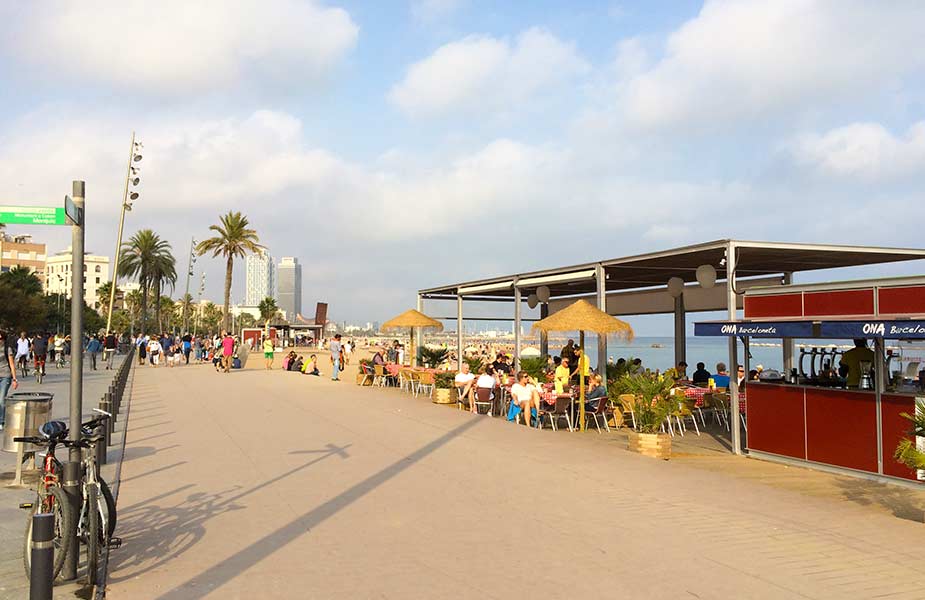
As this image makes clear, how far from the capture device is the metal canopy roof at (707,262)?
38.2 feet

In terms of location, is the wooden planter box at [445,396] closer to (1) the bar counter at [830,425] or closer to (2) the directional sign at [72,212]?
(1) the bar counter at [830,425]

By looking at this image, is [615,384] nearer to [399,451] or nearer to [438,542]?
[399,451]

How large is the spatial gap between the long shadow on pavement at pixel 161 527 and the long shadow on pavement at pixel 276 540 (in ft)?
1.67

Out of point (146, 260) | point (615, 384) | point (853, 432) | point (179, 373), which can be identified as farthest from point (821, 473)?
point (146, 260)

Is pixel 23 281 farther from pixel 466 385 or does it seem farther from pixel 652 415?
pixel 652 415

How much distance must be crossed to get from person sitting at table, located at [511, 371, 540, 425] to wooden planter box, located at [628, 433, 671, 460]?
3.44m

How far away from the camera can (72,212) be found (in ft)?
17.7

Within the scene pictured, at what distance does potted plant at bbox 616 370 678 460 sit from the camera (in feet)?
34.8

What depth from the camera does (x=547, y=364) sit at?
19.0 meters

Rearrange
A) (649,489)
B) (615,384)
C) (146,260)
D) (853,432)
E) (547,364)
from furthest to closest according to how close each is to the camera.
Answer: (146,260) < (547,364) < (615,384) < (853,432) < (649,489)

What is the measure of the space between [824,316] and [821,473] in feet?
6.97

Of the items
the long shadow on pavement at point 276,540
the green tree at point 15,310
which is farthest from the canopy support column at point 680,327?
the green tree at point 15,310

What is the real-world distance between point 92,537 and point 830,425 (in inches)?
349

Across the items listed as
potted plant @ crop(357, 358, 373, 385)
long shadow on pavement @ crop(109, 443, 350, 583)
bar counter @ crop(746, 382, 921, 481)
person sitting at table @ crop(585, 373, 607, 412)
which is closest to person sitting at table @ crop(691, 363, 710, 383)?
person sitting at table @ crop(585, 373, 607, 412)
